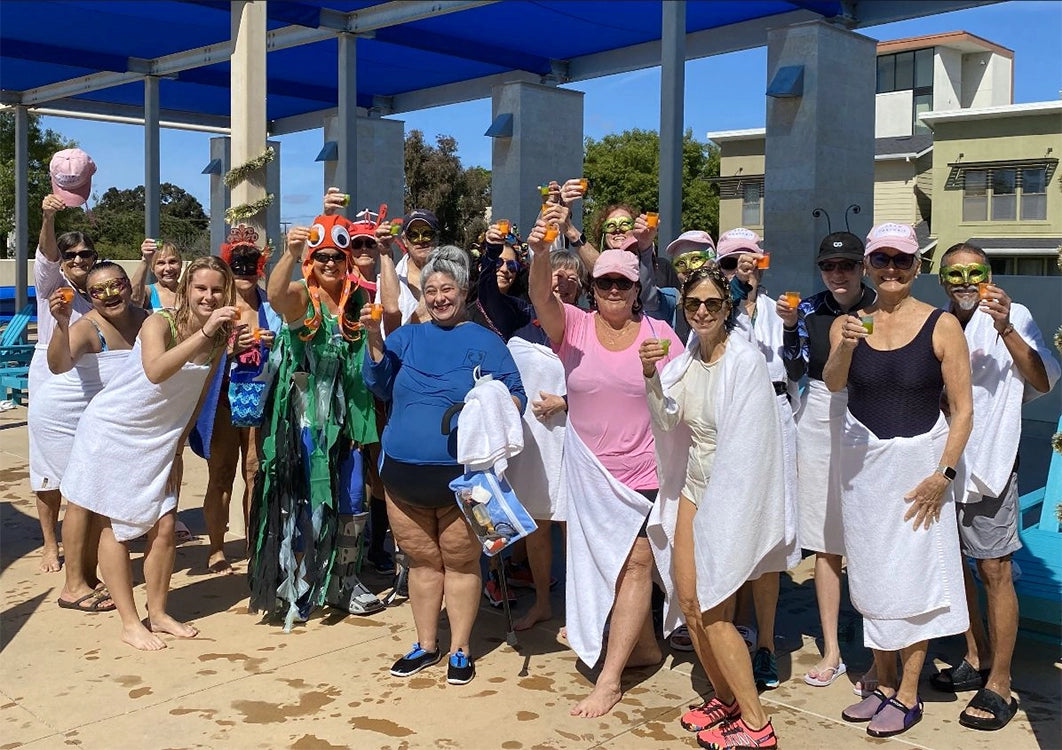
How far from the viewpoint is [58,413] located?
5352 mm

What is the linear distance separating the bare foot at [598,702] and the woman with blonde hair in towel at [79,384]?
258 cm

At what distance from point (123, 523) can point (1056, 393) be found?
32.3ft

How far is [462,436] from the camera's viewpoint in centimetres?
395

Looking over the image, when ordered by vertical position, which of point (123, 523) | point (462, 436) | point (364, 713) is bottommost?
point (364, 713)

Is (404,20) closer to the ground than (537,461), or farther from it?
farther from it

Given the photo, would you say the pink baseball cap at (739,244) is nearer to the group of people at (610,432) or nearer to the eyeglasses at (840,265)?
the group of people at (610,432)

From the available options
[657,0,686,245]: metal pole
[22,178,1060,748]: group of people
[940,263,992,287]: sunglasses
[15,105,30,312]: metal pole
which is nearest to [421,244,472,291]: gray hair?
[22,178,1060,748]: group of people

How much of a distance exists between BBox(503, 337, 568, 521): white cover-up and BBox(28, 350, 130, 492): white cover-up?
214 cm

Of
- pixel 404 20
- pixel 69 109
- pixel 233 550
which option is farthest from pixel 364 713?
pixel 69 109

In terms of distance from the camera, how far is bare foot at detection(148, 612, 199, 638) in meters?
4.64

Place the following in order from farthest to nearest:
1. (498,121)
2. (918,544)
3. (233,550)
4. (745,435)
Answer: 1. (498,121)
2. (233,550)
3. (918,544)
4. (745,435)

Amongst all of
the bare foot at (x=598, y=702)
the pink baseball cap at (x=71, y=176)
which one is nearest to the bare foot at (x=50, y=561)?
the pink baseball cap at (x=71, y=176)

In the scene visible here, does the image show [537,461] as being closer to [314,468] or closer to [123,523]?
[314,468]

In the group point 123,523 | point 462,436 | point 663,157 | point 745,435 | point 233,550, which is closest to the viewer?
point 745,435
